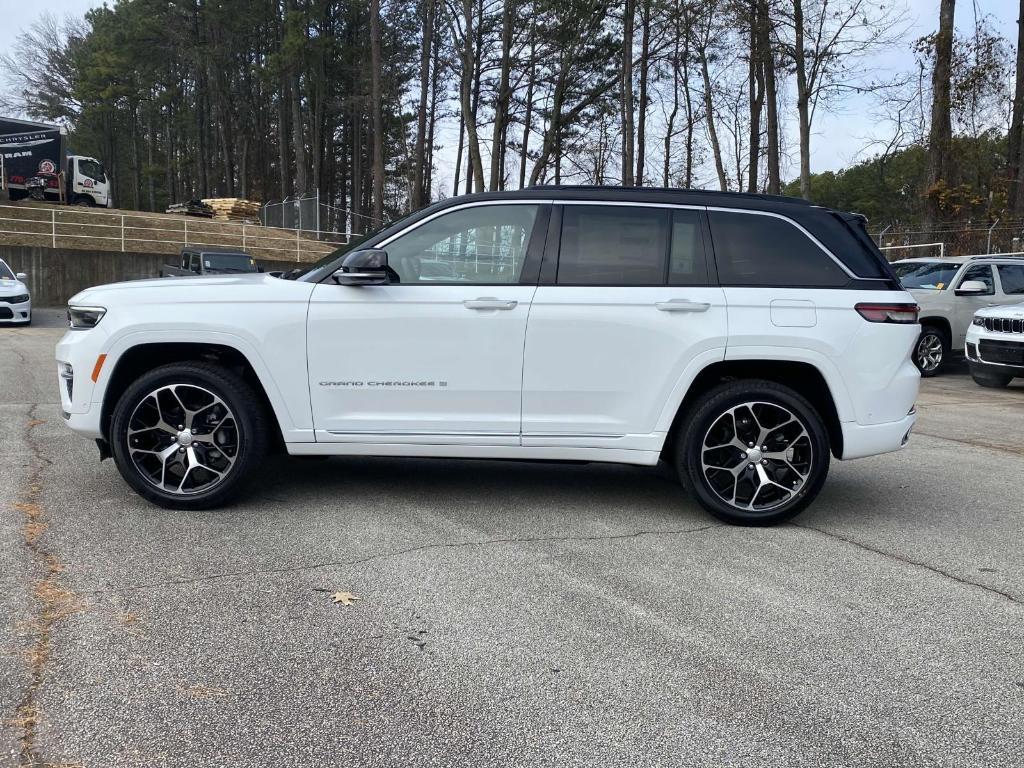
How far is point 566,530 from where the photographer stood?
16.0 feet

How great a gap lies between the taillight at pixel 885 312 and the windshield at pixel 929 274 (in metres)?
10.4

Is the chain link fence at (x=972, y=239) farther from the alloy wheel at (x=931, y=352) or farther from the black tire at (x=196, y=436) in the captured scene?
the black tire at (x=196, y=436)

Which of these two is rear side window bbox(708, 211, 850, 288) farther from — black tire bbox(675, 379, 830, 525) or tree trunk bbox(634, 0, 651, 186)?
tree trunk bbox(634, 0, 651, 186)

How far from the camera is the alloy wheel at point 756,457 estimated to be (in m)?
4.99

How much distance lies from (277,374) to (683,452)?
240 cm

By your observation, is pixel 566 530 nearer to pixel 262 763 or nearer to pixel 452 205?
pixel 452 205

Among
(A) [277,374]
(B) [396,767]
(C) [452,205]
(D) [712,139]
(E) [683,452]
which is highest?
(D) [712,139]

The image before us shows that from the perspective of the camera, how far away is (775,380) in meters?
5.19

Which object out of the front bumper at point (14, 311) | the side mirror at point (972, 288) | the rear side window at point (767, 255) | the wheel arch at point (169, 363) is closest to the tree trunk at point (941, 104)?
the side mirror at point (972, 288)

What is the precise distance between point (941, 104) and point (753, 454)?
68.8ft

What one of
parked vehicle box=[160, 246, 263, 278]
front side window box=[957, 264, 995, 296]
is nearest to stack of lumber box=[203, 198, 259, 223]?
parked vehicle box=[160, 246, 263, 278]

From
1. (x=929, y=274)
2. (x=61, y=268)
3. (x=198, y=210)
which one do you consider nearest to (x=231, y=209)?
(x=198, y=210)

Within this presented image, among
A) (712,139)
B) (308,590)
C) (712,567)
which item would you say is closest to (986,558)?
(712,567)

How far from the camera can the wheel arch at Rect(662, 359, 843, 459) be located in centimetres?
504
